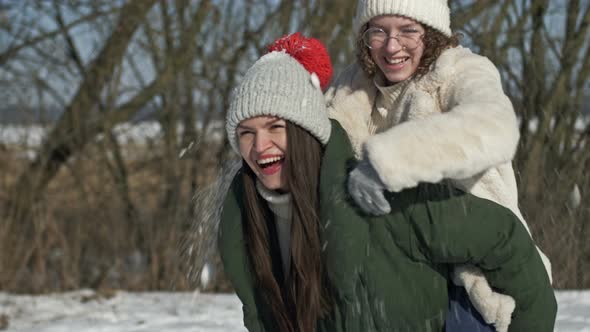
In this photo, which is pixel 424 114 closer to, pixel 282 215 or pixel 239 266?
pixel 282 215

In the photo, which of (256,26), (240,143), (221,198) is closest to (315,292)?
(240,143)

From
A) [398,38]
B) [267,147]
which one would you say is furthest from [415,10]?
[267,147]

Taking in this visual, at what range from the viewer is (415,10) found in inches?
94.7

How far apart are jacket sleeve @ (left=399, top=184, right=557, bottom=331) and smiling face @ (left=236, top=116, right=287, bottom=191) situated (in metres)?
0.39

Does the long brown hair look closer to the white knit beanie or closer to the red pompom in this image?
the red pompom

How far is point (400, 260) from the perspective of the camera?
2.16m

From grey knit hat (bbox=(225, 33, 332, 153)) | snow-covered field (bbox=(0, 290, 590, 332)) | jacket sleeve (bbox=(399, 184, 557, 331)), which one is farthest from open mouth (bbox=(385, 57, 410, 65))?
snow-covered field (bbox=(0, 290, 590, 332))

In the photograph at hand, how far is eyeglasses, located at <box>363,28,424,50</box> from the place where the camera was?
2.43m

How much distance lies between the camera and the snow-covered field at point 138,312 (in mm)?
4891

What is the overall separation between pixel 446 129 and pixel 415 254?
0.39 metres

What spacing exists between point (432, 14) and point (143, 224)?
4998 millimetres

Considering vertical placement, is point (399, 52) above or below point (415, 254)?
above

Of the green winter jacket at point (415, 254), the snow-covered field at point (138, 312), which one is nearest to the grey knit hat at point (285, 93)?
the green winter jacket at point (415, 254)

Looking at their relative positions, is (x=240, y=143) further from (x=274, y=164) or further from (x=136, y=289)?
(x=136, y=289)
